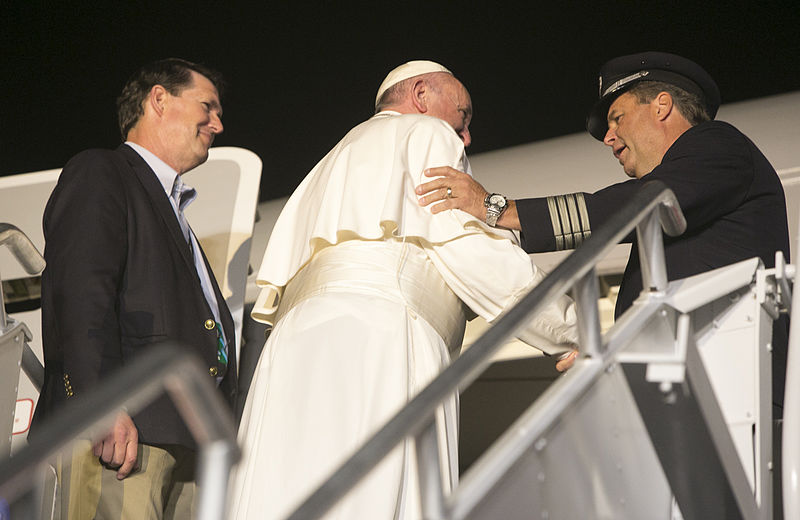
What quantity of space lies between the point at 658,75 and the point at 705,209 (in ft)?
2.02

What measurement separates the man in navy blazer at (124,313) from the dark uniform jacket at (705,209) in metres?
0.98

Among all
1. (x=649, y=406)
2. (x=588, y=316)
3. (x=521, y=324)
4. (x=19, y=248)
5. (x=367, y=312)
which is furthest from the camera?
(x=19, y=248)

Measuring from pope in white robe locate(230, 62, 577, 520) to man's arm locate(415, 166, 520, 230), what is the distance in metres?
0.03

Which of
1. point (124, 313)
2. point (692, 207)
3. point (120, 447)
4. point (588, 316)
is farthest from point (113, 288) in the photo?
point (692, 207)

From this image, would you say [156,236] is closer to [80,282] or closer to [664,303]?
[80,282]

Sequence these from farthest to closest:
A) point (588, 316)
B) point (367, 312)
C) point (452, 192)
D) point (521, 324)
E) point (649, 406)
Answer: point (452, 192) → point (367, 312) → point (649, 406) → point (588, 316) → point (521, 324)

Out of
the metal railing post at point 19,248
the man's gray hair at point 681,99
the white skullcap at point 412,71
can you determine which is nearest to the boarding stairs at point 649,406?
the man's gray hair at point 681,99

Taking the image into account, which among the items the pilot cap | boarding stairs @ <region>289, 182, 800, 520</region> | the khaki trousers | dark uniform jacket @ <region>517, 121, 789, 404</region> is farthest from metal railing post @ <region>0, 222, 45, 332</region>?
the pilot cap

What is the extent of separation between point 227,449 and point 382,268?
1346mm

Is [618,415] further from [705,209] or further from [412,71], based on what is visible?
[412,71]

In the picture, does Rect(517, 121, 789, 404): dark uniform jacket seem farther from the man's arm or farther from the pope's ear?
the pope's ear

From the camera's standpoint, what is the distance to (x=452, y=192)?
2.49 m

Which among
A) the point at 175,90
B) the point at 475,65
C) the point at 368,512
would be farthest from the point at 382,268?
the point at 475,65

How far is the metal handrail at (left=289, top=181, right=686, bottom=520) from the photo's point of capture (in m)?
1.09
